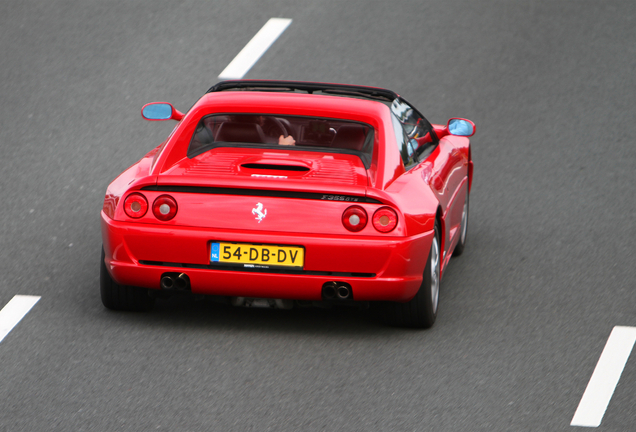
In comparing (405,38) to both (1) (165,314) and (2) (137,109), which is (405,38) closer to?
(2) (137,109)

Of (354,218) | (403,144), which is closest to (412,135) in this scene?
(403,144)

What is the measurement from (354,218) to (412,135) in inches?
57.0

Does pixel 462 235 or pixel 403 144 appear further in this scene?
pixel 462 235

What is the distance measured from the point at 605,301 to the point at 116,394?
3.40m

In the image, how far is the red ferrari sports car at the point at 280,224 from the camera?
5.66 metres

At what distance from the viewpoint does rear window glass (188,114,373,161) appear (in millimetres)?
6285

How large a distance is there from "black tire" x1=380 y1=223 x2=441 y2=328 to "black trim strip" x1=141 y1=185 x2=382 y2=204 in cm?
65

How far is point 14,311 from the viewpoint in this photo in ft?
20.9

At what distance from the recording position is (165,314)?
6387 mm

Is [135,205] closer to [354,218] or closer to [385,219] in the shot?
[354,218]

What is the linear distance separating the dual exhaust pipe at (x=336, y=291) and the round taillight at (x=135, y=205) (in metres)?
1.11

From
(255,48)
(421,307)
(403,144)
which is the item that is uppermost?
(403,144)

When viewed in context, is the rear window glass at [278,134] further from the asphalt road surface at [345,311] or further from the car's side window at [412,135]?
Answer: the asphalt road surface at [345,311]

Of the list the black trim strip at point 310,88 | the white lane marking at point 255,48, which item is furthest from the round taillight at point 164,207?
the white lane marking at point 255,48
